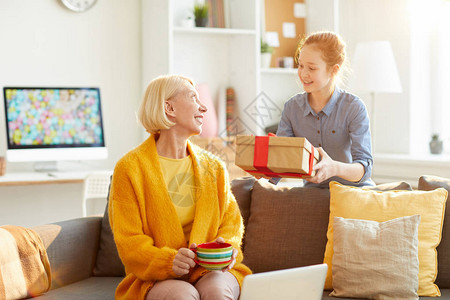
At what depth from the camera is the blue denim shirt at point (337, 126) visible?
7.27ft

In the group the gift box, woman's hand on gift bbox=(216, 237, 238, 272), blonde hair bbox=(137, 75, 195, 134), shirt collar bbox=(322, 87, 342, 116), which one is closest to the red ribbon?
the gift box

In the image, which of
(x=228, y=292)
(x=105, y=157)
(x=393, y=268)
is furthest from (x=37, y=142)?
(x=393, y=268)

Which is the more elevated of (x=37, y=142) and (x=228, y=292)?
(x=37, y=142)

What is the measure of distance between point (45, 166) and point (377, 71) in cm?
216

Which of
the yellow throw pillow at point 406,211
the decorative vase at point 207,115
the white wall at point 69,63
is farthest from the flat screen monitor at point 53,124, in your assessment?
the yellow throw pillow at point 406,211

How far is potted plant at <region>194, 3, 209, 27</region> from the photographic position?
3.87 metres

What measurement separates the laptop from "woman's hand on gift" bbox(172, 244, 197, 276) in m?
0.43

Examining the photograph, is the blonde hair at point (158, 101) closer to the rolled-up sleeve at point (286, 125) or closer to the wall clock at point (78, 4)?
the rolled-up sleeve at point (286, 125)

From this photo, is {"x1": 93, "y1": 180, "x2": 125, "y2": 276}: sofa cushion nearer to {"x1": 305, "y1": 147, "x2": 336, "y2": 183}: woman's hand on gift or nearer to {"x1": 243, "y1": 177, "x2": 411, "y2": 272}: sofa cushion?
{"x1": 243, "y1": 177, "x2": 411, "y2": 272}: sofa cushion

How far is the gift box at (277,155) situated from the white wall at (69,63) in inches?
90.1

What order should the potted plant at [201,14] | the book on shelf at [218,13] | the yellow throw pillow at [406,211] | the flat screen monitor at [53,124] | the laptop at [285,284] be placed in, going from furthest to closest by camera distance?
1. the book on shelf at [218,13]
2. the potted plant at [201,14]
3. the flat screen monitor at [53,124]
4. the yellow throw pillow at [406,211]
5. the laptop at [285,284]

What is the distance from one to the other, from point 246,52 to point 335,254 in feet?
7.14

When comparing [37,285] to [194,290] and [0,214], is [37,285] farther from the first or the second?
[0,214]

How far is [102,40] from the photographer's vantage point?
390 cm
